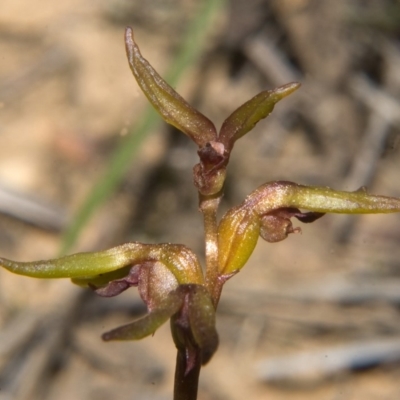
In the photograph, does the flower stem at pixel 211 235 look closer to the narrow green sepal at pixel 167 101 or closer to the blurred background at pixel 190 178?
the narrow green sepal at pixel 167 101

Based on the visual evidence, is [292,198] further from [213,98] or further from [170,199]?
[213,98]

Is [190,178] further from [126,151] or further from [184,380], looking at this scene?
[184,380]

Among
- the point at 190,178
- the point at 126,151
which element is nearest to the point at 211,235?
the point at 126,151

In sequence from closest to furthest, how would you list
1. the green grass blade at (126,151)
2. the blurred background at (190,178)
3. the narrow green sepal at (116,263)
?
the narrow green sepal at (116,263) → the green grass blade at (126,151) → the blurred background at (190,178)

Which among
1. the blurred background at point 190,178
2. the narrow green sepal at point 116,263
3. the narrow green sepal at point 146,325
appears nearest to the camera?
the narrow green sepal at point 146,325

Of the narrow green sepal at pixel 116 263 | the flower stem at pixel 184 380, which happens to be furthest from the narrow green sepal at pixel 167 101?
the flower stem at pixel 184 380

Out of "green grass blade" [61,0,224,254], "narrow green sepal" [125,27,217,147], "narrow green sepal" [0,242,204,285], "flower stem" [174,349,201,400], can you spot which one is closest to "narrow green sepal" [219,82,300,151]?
"narrow green sepal" [125,27,217,147]

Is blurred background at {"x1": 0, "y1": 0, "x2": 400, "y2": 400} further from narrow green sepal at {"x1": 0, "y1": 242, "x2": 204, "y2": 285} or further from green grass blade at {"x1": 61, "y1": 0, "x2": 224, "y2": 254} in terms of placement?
narrow green sepal at {"x1": 0, "y1": 242, "x2": 204, "y2": 285}

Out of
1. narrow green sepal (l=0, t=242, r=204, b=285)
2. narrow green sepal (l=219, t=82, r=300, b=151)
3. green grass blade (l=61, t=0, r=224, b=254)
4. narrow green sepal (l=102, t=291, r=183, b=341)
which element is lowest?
narrow green sepal (l=102, t=291, r=183, b=341)
